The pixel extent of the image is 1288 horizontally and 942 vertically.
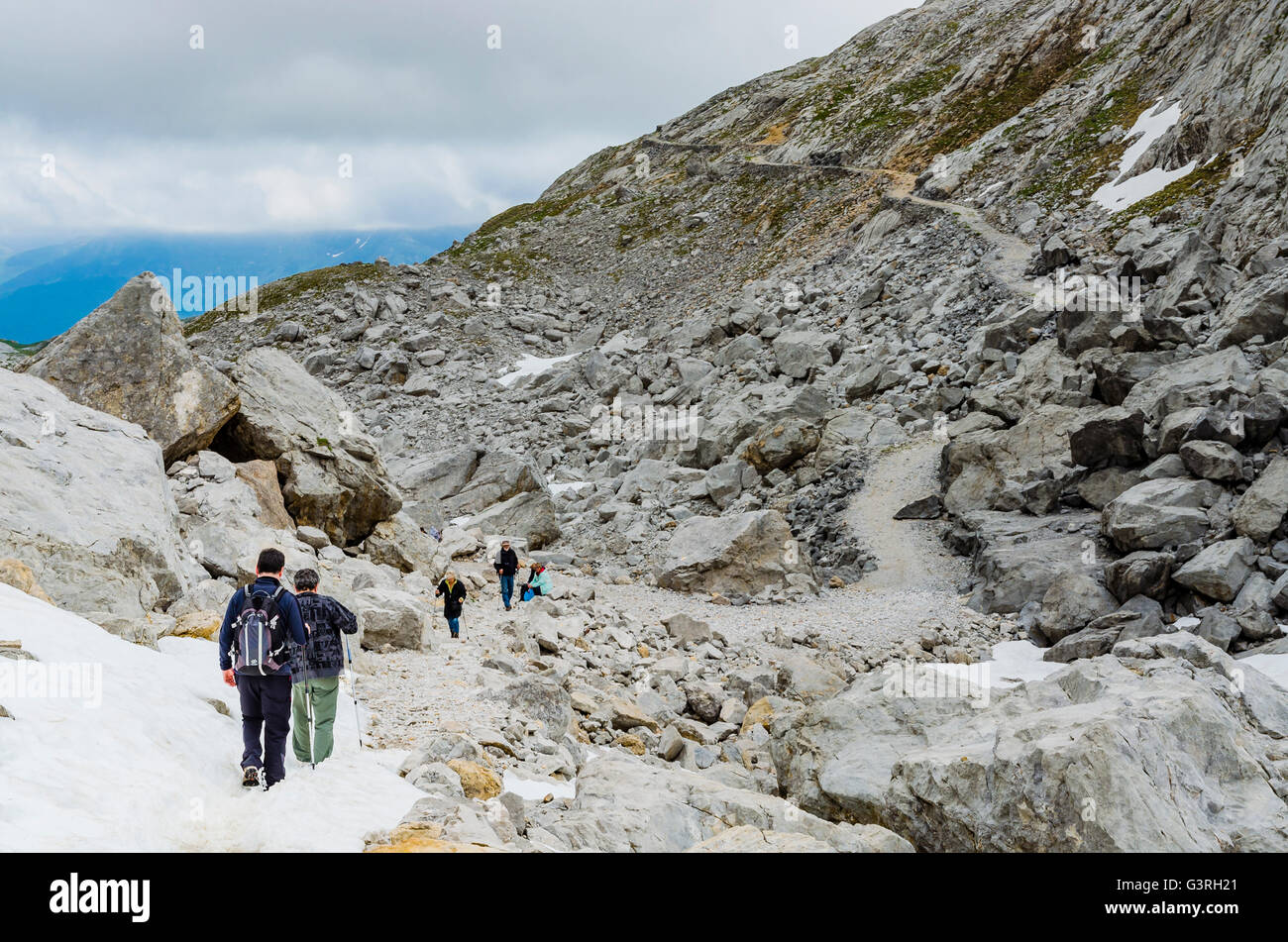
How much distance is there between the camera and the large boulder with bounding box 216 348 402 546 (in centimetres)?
2139

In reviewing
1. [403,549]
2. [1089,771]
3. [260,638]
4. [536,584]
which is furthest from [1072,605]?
[260,638]

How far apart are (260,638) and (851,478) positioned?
27.1 meters

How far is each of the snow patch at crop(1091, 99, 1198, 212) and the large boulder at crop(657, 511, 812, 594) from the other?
29329 mm

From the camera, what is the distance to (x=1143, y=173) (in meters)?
43.3

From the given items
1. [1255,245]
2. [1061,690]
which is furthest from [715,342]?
[1061,690]

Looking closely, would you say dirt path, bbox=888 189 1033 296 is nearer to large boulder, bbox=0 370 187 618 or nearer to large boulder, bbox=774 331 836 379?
large boulder, bbox=774 331 836 379

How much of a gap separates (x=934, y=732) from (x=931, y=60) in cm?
9216

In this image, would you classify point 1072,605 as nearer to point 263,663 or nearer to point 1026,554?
point 1026,554

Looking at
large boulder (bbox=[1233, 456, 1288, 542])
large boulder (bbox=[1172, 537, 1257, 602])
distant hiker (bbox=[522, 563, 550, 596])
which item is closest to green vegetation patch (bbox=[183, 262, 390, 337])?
distant hiker (bbox=[522, 563, 550, 596])

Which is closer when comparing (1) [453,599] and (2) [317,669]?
(2) [317,669]

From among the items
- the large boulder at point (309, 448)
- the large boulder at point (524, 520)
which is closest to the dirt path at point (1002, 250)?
the large boulder at point (524, 520)

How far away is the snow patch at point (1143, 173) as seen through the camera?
135 ft

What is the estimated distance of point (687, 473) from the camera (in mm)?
36312

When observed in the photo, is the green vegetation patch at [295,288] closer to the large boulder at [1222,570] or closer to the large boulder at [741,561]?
the large boulder at [741,561]
